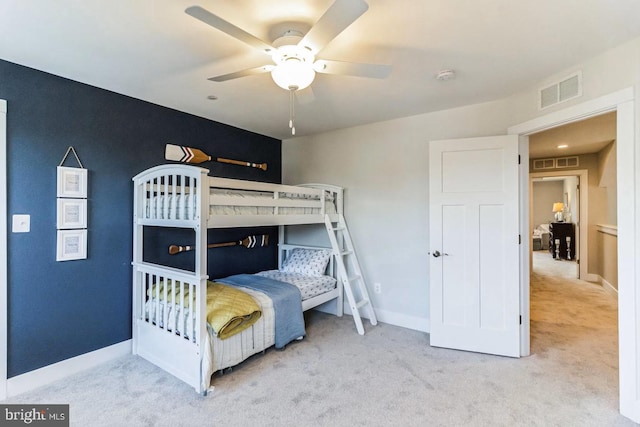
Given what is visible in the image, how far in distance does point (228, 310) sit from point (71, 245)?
4.38 feet

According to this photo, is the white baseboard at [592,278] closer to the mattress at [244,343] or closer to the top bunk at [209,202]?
the top bunk at [209,202]

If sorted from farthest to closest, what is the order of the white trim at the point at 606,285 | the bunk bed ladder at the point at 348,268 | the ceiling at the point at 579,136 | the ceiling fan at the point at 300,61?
the white trim at the point at 606,285 < the ceiling at the point at 579,136 < the bunk bed ladder at the point at 348,268 < the ceiling fan at the point at 300,61

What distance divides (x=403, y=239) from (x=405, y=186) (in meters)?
0.59

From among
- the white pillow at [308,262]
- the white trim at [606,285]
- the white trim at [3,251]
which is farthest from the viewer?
the white trim at [606,285]

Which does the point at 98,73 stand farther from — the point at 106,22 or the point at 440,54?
the point at 440,54

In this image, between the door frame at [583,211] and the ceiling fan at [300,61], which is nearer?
the ceiling fan at [300,61]

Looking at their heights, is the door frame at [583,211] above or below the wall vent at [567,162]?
below

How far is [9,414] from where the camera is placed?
2023mm

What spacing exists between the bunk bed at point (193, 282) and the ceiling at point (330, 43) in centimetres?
76

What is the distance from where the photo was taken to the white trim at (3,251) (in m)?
2.14

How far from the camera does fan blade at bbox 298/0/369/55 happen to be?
1.19 metres

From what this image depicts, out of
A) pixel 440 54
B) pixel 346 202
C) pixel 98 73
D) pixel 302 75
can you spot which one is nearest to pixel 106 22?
pixel 98 73

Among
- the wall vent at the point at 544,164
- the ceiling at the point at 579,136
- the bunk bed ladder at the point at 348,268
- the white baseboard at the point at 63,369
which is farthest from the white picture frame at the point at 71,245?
the wall vent at the point at 544,164

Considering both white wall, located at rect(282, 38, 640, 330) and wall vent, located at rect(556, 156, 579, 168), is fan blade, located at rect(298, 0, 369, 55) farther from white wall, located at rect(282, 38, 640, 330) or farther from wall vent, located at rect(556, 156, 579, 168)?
wall vent, located at rect(556, 156, 579, 168)
